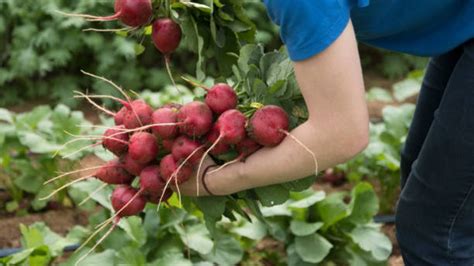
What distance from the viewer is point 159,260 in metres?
2.36

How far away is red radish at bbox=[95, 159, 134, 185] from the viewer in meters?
1.81

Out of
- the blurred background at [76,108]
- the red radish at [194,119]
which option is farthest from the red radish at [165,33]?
the red radish at [194,119]

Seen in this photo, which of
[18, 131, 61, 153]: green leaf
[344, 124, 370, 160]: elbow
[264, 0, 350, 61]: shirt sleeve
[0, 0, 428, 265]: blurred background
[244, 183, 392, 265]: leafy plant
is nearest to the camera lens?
[264, 0, 350, 61]: shirt sleeve

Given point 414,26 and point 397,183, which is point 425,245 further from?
point 397,183

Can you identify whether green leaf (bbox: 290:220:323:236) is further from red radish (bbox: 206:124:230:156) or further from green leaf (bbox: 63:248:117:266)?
red radish (bbox: 206:124:230:156)

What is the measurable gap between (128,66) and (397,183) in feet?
8.34

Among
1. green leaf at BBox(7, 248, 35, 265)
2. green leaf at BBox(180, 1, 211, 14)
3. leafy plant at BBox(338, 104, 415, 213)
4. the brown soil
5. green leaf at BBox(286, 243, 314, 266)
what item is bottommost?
leafy plant at BBox(338, 104, 415, 213)

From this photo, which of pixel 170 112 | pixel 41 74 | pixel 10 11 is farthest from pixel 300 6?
pixel 10 11

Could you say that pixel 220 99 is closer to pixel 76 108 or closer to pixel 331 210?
pixel 331 210

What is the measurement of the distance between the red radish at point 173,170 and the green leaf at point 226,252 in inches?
31.9

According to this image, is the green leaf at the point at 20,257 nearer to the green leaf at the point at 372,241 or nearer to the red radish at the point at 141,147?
the red radish at the point at 141,147

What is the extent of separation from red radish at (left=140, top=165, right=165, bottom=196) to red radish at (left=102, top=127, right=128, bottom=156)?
0.08 meters

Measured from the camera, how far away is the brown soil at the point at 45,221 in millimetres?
2895

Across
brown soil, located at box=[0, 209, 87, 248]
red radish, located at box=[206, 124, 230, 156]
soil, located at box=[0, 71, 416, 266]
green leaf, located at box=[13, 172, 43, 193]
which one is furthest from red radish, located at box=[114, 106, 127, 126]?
green leaf, located at box=[13, 172, 43, 193]
